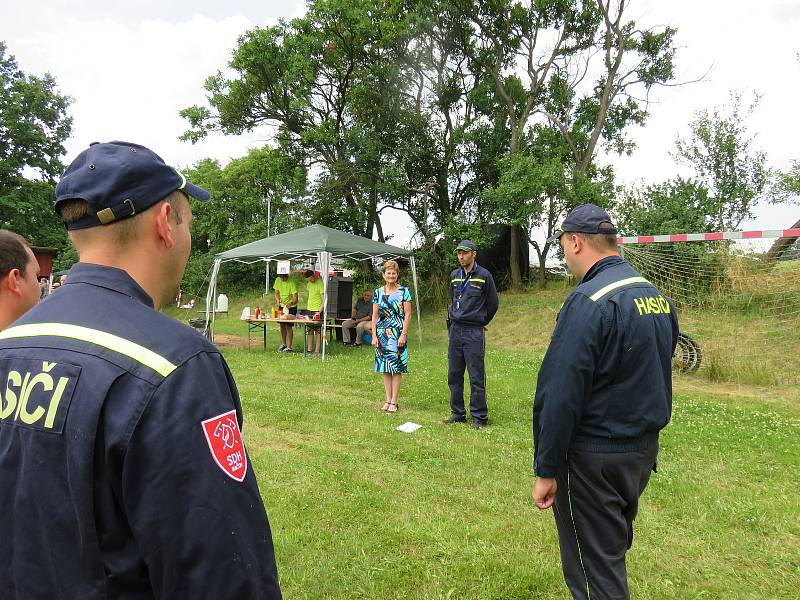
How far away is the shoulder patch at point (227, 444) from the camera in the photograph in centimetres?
94

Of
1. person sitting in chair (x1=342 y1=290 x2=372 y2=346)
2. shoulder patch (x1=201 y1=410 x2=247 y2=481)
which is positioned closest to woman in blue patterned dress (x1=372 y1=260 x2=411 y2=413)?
shoulder patch (x1=201 y1=410 x2=247 y2=481)

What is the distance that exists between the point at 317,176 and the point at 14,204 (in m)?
19.0

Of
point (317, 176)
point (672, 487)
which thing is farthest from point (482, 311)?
point (317, 176)

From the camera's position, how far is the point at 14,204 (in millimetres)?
27266

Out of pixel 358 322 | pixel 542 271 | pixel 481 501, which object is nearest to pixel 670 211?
pixel 542 271

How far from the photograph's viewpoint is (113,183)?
1078 millimetres

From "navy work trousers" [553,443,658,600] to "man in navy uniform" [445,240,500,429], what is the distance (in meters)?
3.84

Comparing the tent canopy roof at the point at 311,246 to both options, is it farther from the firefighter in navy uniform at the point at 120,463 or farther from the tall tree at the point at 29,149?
the tall tree at the point at 29,149

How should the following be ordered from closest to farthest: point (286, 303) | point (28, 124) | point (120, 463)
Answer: point (120, 463), point (286, 303), point (28, 124)

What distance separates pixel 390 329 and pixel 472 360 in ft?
3.59

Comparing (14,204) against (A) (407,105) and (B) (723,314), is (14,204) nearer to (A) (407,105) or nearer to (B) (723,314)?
(A) (407,105)

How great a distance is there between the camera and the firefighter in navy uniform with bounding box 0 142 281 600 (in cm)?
89

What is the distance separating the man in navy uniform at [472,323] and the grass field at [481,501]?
40 centimetres

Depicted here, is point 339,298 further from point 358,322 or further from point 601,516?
point 601,516
